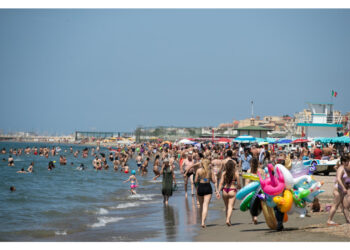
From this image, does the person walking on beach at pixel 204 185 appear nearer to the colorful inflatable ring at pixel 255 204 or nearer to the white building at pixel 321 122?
the colorful inflatable ring at pixel 255 204

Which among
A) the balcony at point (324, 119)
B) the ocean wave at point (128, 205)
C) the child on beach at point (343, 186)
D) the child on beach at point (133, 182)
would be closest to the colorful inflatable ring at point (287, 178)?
the child on beach at point (343, 186)

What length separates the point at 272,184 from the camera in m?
7.35

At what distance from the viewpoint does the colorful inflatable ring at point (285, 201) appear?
23.7 feet

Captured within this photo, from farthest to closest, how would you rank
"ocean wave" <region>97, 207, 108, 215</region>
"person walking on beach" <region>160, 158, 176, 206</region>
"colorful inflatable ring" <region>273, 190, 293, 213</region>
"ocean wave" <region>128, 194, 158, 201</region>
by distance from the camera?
"ocean wave" <region>128, 194, 158, 201</region>, "ocean wave" <region>97, 207, 108, 215</region>, "person walking on beach" <region>160, 158, 176, 206</region>, "colorful inflatable ring" <region>273, 190, 293, 213</region>

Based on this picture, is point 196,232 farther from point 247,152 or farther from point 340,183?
point 247,152

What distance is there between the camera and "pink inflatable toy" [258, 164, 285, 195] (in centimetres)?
728

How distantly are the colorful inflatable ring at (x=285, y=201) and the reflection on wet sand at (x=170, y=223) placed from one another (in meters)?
1.89

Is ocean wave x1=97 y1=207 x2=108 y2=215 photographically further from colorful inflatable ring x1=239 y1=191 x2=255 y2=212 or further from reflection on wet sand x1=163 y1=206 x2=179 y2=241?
colorful inflatable ring x1=239 y1=191 x2=255 y2=212

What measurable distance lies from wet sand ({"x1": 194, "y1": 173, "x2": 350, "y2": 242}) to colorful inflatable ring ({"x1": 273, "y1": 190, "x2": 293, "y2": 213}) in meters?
0.38

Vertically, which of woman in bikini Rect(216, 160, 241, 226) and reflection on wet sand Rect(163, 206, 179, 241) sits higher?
woman in bikini Rect(216, 160, 241, 226)

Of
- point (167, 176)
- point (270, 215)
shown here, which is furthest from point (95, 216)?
point (270, 215)

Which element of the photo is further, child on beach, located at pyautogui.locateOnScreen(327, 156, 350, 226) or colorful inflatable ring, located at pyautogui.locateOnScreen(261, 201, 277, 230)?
child on beach, located at pyautogui.locateOnScreen(327, 156, 350, 226)

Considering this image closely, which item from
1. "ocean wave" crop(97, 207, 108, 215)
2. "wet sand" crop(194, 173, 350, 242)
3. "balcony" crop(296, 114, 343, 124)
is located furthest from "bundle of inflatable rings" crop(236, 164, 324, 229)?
"balcony" crop(296, 114, 343, 124)
